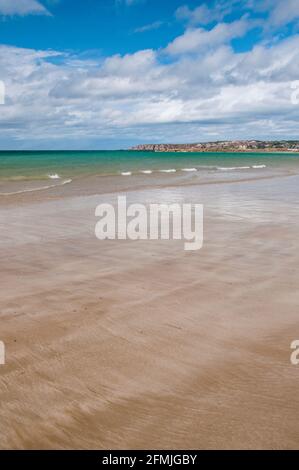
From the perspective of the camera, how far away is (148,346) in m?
4.75

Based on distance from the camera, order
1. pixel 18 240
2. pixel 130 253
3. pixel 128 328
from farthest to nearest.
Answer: pixel 18 240, pixel 130 253, pixel 128 328

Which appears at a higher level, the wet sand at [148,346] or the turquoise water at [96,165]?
the turquoise water at [96,165]

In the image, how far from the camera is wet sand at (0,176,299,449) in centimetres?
342

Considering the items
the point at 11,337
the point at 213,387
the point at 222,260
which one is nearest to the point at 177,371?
the point at 213,387

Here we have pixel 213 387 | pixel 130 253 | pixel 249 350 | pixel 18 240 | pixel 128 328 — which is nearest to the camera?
pixel 213 387

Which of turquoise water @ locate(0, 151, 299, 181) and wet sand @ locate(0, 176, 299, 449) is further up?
turquoise water @ locate(0, 151, 299, 181)

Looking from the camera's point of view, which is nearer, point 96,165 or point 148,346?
point 148,346

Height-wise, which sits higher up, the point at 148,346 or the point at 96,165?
the point at 96,165

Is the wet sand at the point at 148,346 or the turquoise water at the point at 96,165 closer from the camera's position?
the wet sand at the point at 148,346

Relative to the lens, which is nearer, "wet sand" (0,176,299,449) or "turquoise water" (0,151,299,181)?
"wet sand" (0,176,299,449)

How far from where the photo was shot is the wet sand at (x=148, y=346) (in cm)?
342
